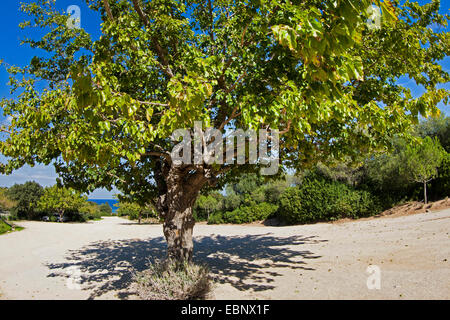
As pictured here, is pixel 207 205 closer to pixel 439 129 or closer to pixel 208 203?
pixel 208 203

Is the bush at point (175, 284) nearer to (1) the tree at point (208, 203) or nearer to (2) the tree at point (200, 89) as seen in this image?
(2) the tree at point (200, 89)

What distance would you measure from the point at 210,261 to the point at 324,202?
10.2 m

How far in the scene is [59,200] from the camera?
27.5m

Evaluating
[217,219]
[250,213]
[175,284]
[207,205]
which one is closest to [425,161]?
[250,213]

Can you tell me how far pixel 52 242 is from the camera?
13.9 meters

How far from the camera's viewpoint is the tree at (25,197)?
2892 centimetres

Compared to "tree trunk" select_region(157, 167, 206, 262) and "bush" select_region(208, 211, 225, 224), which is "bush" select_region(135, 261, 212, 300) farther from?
"bush" select_region(208, 211, 225, 224)

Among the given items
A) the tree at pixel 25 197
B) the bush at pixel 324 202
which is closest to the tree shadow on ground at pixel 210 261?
the bush at pixel 324 202

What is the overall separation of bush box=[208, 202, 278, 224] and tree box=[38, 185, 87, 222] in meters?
14.6

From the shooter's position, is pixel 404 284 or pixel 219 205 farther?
pixel 219 205

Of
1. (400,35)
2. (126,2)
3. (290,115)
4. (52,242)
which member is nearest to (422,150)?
(400,35)

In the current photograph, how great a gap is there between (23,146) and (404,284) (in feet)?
23.9

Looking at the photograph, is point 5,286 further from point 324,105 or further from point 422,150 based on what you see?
point 422,150


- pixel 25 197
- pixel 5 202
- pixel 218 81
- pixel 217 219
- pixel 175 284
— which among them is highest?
pixel 218 81
